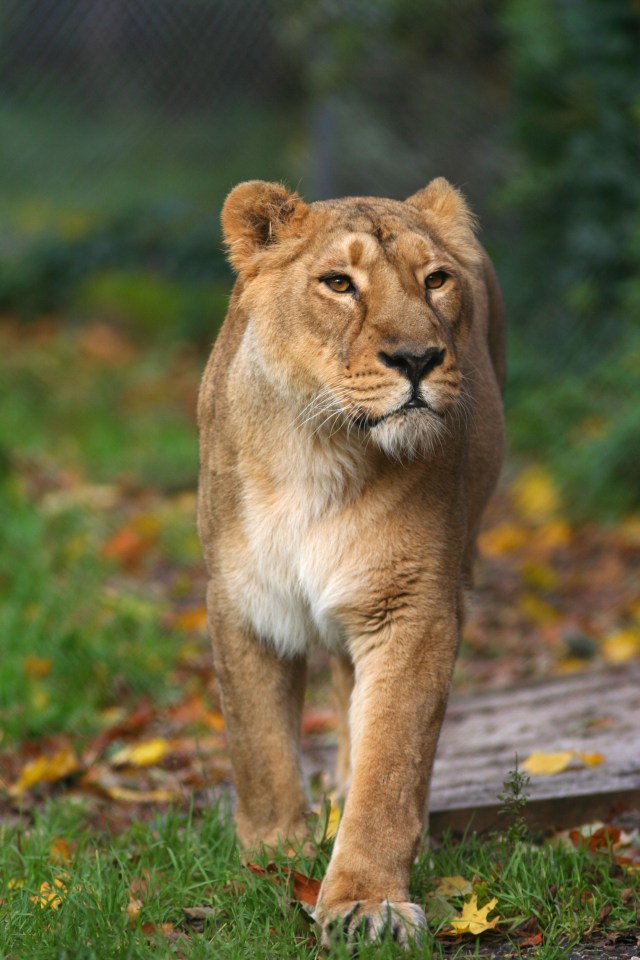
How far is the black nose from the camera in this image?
314cm

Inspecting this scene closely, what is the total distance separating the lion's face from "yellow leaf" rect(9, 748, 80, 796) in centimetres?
178

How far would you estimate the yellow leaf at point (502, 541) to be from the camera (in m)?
7.86

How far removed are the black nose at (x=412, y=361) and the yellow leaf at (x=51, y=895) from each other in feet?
4.75

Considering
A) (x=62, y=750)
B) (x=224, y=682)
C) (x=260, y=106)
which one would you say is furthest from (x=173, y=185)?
(x=224, y=682)

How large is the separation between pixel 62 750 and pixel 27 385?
19.9ft

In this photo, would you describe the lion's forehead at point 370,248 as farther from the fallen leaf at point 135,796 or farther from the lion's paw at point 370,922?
the fallen leaf at point 135,796

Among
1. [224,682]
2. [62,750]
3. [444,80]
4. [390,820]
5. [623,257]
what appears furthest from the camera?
[444,80]

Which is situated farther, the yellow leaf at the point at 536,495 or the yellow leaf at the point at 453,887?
the yellow leaf at the point at 536,495

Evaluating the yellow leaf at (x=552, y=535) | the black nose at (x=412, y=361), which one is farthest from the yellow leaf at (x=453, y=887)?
the yellow leaf at (x=552, y=535)

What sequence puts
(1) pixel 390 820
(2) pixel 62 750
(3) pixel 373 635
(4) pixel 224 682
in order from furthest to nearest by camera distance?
(2) pixel 62 750, (4) pixel 224 682, (3) pixel 373 635, (1) pixel 390 820

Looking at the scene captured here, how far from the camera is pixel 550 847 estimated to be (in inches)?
139

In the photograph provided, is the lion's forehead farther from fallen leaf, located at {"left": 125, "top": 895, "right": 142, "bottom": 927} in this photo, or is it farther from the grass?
fallen leaf, located at {"left": 125, "top": 895, "right": 142, "bottom": 927}

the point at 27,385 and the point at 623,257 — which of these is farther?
the point at 27,385

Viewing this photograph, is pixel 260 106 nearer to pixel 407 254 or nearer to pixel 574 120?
pixel 574 120
